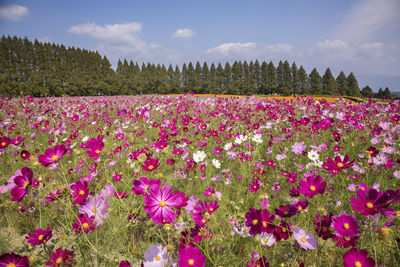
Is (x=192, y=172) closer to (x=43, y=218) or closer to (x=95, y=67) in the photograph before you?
(x=43, y=218)

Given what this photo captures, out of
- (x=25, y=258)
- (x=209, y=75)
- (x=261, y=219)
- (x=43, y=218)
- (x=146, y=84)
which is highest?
(x=209, y=75)

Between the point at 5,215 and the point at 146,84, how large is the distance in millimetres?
41282

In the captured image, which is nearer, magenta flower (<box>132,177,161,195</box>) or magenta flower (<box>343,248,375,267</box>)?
magenta flower (<box>343,248,375,267</box>)

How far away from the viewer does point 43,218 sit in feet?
5.53

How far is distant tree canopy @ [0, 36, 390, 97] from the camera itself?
1150 inches

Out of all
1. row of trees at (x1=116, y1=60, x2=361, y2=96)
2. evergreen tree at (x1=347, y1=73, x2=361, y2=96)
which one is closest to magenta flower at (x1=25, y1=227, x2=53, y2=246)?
row of trees at (x1=116, y1=60, x2=361, y2=96)

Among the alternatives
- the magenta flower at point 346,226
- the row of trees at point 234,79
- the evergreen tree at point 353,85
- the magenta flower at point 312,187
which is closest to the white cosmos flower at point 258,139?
the magenta flower at point 312,187

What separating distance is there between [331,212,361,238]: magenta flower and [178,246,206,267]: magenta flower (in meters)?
0.58

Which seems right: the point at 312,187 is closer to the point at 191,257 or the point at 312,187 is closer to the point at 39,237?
the point at 191,257

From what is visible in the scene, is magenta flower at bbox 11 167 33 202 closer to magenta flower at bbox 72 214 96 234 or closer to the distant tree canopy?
magenta flower at bbox 72 214 96 234

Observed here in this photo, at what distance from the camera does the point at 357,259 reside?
73 cm

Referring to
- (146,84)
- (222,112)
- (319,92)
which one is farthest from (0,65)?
(319,92)

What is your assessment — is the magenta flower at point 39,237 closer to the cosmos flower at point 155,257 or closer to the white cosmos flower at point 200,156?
the cosmos flower at point 155,257

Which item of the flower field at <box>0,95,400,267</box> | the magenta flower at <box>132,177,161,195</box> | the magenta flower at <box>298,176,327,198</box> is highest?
the magenta flower at <box>298,176,327,198</box>
